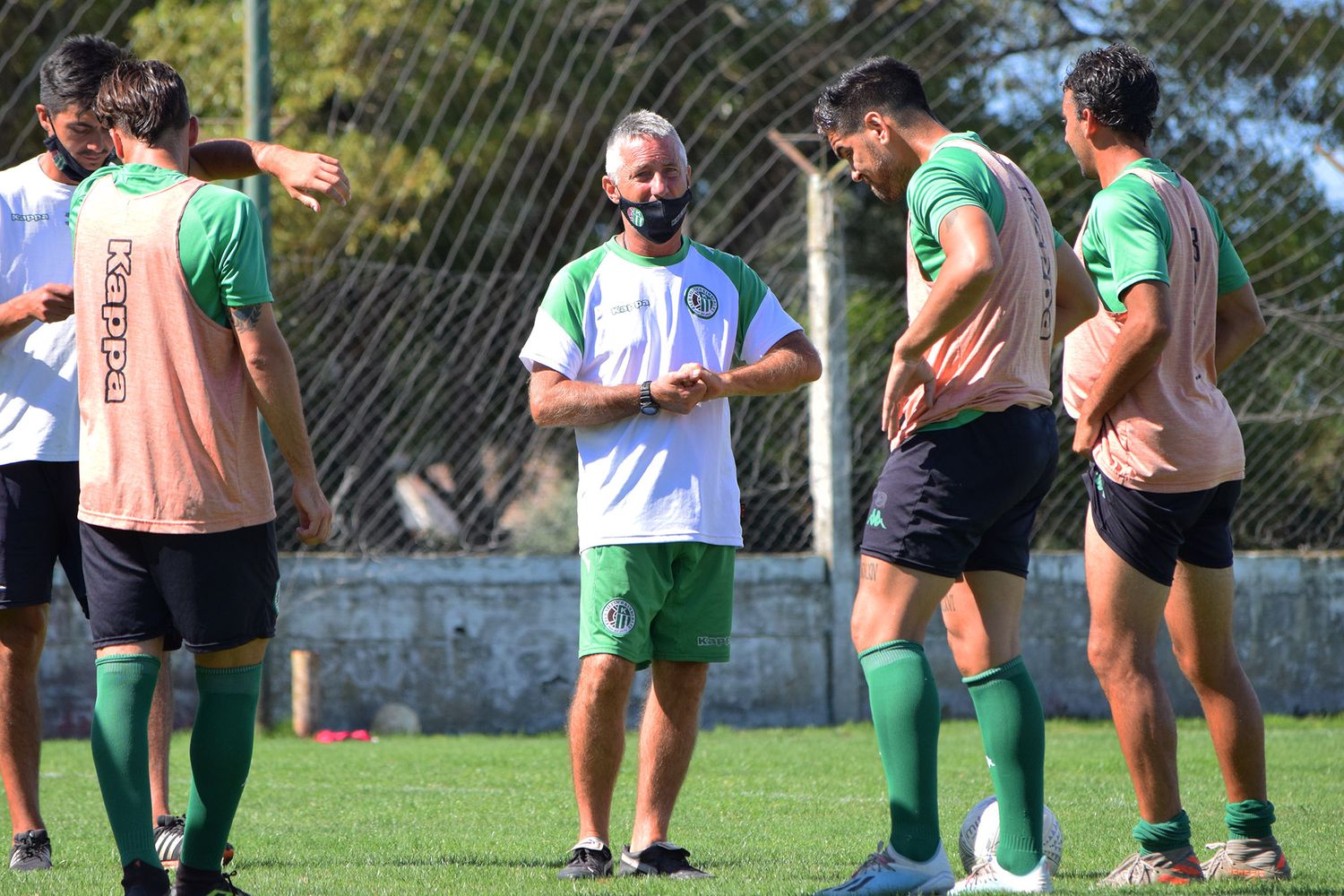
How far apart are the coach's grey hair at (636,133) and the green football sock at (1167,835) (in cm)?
244

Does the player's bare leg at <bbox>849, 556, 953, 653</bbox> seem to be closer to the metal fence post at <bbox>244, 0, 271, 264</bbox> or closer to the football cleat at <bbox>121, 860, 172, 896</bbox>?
the football cleat at <bbox>121, 860, 172, 896</bbox>

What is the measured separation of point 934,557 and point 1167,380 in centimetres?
103

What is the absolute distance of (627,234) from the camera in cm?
494

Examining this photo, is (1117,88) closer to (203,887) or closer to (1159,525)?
(1159,525)

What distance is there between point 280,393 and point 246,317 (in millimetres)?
205

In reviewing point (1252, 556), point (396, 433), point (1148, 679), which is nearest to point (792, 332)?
point (1148, 679)

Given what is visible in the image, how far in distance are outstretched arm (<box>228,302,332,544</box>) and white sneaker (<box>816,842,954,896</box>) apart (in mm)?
1615

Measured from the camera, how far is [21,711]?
195 inches

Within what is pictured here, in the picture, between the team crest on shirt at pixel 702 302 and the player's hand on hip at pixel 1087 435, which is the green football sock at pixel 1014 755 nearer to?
the player's hand on hip at pixel 1087 435

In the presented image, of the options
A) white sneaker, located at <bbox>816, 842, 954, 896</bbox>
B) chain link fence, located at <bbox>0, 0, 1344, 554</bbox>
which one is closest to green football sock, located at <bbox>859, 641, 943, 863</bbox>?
white sneaker, located at <bbox>816, 842, 954, 896</bbox>

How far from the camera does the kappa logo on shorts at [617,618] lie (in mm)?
4652

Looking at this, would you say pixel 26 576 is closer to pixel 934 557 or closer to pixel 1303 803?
pixel 934 557

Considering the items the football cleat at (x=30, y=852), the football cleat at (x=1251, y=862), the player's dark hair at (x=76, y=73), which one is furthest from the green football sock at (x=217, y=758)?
the football cleat at (x=1251, y=862)

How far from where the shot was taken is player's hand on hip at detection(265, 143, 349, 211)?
4141 millimetres
